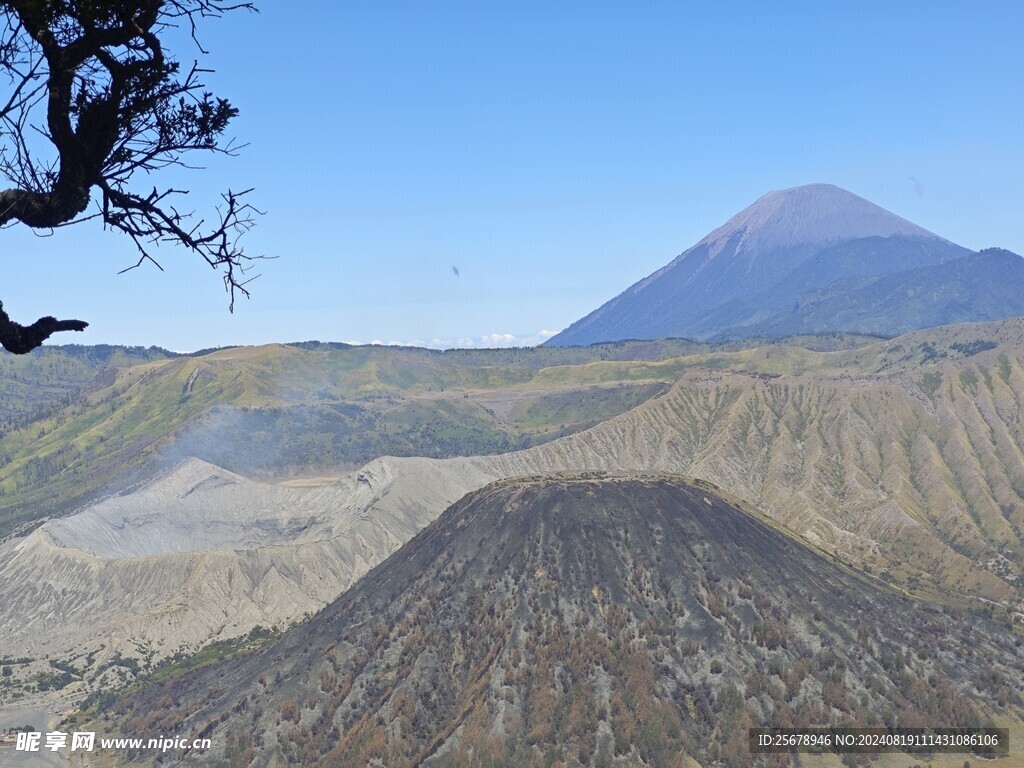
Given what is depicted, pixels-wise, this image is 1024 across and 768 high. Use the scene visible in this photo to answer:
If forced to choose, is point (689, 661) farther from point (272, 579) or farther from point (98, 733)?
point (272, 579)

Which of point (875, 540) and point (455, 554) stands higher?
point (455, 554)

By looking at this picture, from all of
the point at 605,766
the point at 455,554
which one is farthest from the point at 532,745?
the point at 455,554

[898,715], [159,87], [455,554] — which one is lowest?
[898,715]

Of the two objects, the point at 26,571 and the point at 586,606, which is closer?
the point at 586,606

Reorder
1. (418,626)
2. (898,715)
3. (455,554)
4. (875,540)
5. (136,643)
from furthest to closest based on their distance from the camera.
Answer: (875,540) → (136,643) → (455,554) → (418,626) → (898,715)

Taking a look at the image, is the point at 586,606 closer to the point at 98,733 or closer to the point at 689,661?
the point at 689,661

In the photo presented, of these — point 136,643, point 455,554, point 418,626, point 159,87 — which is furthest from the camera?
point 136,643
